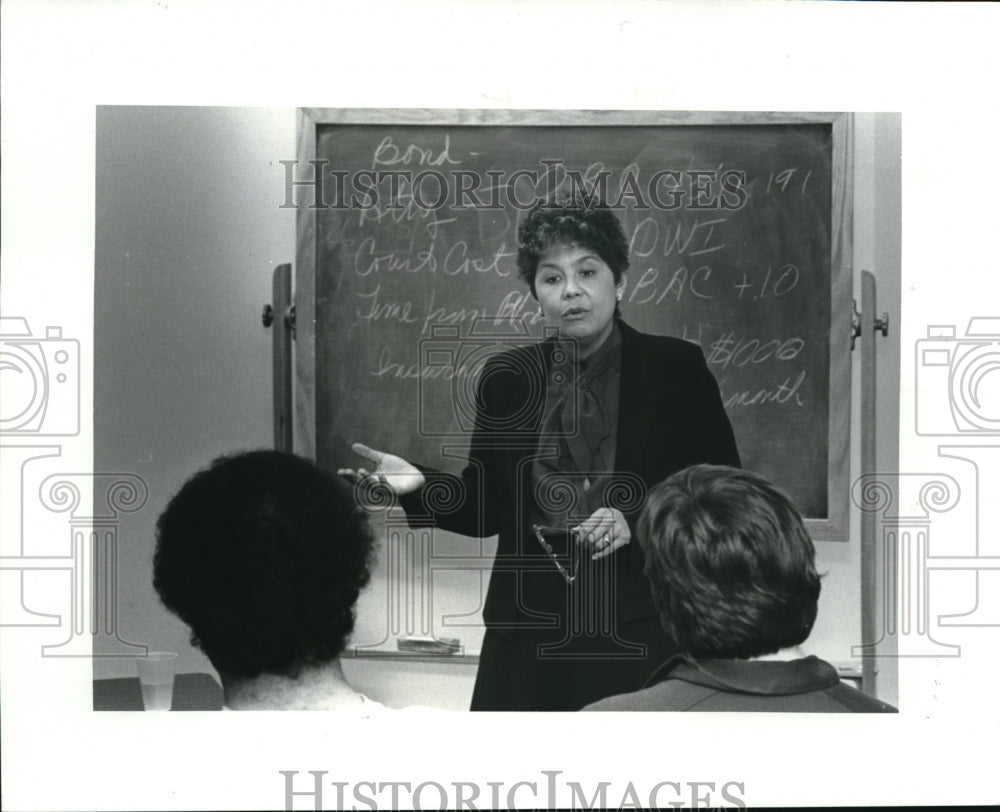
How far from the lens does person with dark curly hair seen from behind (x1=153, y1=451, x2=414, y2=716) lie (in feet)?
8.57

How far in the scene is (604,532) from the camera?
2.72 m

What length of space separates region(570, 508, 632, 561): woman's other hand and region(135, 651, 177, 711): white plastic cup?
35.6 inches

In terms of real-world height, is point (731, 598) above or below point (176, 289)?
below

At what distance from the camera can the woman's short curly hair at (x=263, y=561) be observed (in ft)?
8.57

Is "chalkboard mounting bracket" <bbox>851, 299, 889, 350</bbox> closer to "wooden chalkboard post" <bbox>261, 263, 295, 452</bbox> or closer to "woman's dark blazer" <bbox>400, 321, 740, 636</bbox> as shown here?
"woman's dark blazer" <bbox>400, 321, 740, 636</bbox>

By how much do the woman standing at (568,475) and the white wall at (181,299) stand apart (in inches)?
8.5

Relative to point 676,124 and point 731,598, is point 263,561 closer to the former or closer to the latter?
point 731,598

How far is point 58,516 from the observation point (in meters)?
2.74

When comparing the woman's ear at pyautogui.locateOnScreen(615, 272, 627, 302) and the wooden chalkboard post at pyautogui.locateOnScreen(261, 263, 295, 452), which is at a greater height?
the woman's ear at pyautogui.locateOnScreen(615, 272, 627, 302)

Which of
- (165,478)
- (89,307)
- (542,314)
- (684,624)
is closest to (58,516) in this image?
(165,478)

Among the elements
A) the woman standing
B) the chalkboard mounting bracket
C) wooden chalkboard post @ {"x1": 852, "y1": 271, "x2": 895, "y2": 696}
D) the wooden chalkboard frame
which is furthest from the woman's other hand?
the chalkboard mounting bracket

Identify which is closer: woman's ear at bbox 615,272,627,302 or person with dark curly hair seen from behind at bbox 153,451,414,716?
person with dark curly hair seen from behind at bbox 153,451,414,716

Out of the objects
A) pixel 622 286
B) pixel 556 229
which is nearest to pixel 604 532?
pixel 622 286

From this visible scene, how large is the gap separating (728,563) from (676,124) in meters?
0.94
